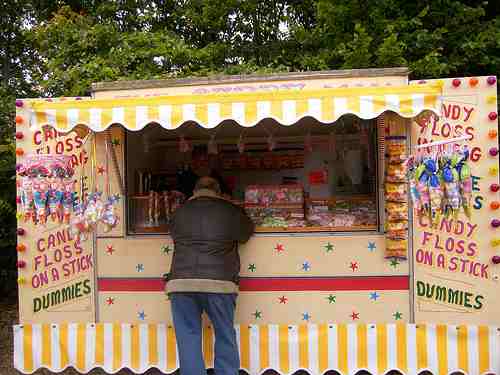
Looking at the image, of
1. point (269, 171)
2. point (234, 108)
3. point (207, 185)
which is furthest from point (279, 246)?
point (269, 171)

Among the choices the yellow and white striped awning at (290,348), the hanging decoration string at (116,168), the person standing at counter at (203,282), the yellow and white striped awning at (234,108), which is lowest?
the yellow and white striped awning at (290,348)

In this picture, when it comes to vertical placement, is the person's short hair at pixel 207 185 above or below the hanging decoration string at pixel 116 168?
below

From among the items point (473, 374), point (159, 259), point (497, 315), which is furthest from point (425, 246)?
point (159, 259)

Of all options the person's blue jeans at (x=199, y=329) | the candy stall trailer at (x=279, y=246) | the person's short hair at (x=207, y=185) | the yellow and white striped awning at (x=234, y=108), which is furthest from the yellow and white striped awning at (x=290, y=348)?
the yellow and white striped awning at (x=234, y=108)

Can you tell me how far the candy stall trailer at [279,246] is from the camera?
3.41 metres

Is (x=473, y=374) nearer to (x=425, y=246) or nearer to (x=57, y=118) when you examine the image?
(x=425, y=246)

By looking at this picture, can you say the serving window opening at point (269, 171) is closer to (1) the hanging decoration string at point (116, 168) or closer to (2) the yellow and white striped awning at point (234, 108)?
(1) the hanging decoration string at point (116, 168)

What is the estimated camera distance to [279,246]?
384 centimetres

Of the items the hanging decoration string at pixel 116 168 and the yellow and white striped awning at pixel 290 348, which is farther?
the hanging decoration string at pixel 116 168

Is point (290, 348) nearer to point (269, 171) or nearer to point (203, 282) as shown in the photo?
point (203, 282)

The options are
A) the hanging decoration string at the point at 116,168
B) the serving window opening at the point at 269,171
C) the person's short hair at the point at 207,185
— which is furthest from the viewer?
the serving window opening at the point at 269,171

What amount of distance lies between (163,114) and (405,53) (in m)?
5.30

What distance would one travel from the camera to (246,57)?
9.12 meters

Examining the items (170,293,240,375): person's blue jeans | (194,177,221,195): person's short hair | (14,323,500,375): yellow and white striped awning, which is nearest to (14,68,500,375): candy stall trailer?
(14,323,500,375): yellow and white striped awning
